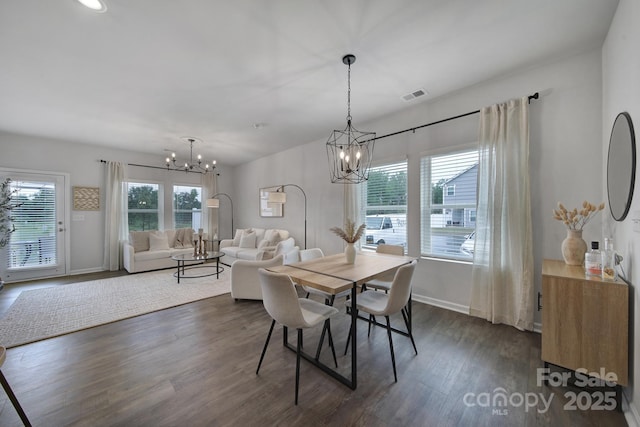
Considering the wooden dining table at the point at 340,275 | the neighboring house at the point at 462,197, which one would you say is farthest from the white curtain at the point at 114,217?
the neighboring house at the point at 462,197

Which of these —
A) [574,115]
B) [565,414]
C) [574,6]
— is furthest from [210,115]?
[565,414]

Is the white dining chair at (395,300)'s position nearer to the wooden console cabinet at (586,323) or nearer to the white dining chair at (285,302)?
the white dining chair at (285,302)

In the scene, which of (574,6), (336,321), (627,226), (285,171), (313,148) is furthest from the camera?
(285,171)

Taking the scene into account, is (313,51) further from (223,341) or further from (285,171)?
(285,171)

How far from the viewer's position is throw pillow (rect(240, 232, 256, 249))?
19.6 ft

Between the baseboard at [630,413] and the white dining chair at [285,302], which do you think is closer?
the baseboard at [630,413]

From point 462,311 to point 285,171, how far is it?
4.51 m

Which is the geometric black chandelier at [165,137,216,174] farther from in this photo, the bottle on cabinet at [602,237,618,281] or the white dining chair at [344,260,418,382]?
the bottle on cabinet at [602,237,618,281]

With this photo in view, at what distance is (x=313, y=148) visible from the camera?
5148 mm

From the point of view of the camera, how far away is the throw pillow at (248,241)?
5.96m

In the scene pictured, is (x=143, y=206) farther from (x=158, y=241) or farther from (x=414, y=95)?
(x=414, y=95)

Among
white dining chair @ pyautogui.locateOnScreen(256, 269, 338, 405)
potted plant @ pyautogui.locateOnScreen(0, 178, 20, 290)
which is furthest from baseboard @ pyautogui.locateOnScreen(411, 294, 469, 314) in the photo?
potted plant @ pyautogui.locateOnScreen(0, 178, 20, 290)

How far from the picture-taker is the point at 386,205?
3.94m

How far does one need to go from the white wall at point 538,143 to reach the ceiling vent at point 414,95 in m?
0.29
